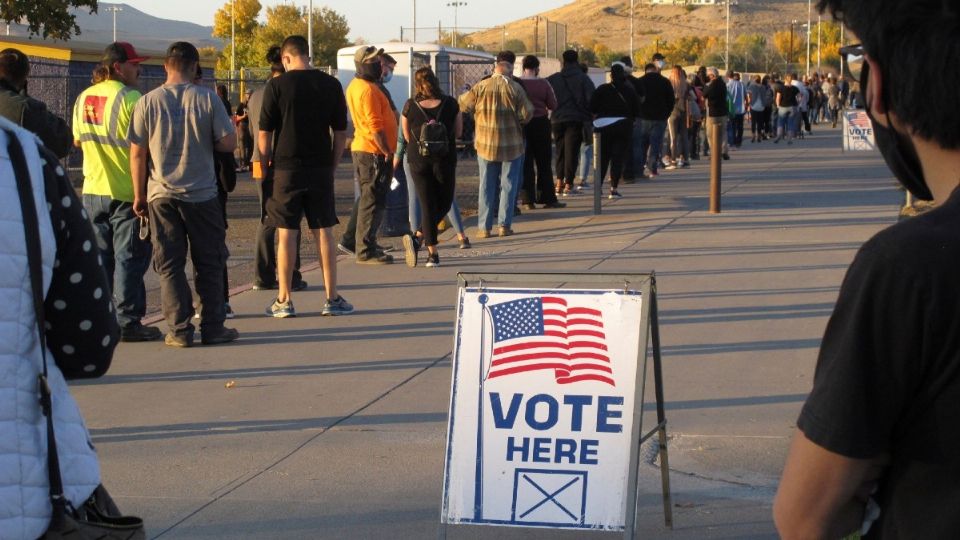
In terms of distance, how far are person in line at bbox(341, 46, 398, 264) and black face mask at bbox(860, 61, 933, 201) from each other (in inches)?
357

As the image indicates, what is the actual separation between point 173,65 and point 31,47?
22.3 meters

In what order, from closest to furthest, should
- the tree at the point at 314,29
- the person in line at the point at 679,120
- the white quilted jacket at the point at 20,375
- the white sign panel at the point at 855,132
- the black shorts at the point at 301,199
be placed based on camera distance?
the white quilted jacket at the point at 20,375
the black shorts at the point at 301,199
the white sign panel at the point at 855,132
the person in line at the point at 679,120
the tree at the point at 314,29

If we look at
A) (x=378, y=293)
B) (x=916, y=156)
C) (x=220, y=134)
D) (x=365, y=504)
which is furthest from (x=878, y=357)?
(x=378, y=293)

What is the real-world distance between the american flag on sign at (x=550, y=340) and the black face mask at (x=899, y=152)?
8.56ft

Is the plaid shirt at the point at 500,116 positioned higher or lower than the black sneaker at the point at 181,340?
higher

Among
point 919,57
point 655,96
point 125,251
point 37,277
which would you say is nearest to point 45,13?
point 655,96

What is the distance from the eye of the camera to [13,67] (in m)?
7.57

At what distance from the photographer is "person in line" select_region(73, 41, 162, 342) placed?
340 inches

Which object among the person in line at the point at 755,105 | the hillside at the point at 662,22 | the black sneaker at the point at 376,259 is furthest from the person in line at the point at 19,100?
the hillside at the point at 662,22

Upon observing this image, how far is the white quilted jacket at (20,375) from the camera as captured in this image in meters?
2.56

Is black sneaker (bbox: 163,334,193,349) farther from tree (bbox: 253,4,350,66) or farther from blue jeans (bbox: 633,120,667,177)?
tree (bbox: 253,4,350,66)

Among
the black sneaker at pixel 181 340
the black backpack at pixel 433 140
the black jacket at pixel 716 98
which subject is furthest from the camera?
the black jacket at pixel 716 98

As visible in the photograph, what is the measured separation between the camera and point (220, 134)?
27.5 ft

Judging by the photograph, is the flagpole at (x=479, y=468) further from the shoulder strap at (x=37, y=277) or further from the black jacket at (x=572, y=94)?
the black jacket at (x=572, y=94)
